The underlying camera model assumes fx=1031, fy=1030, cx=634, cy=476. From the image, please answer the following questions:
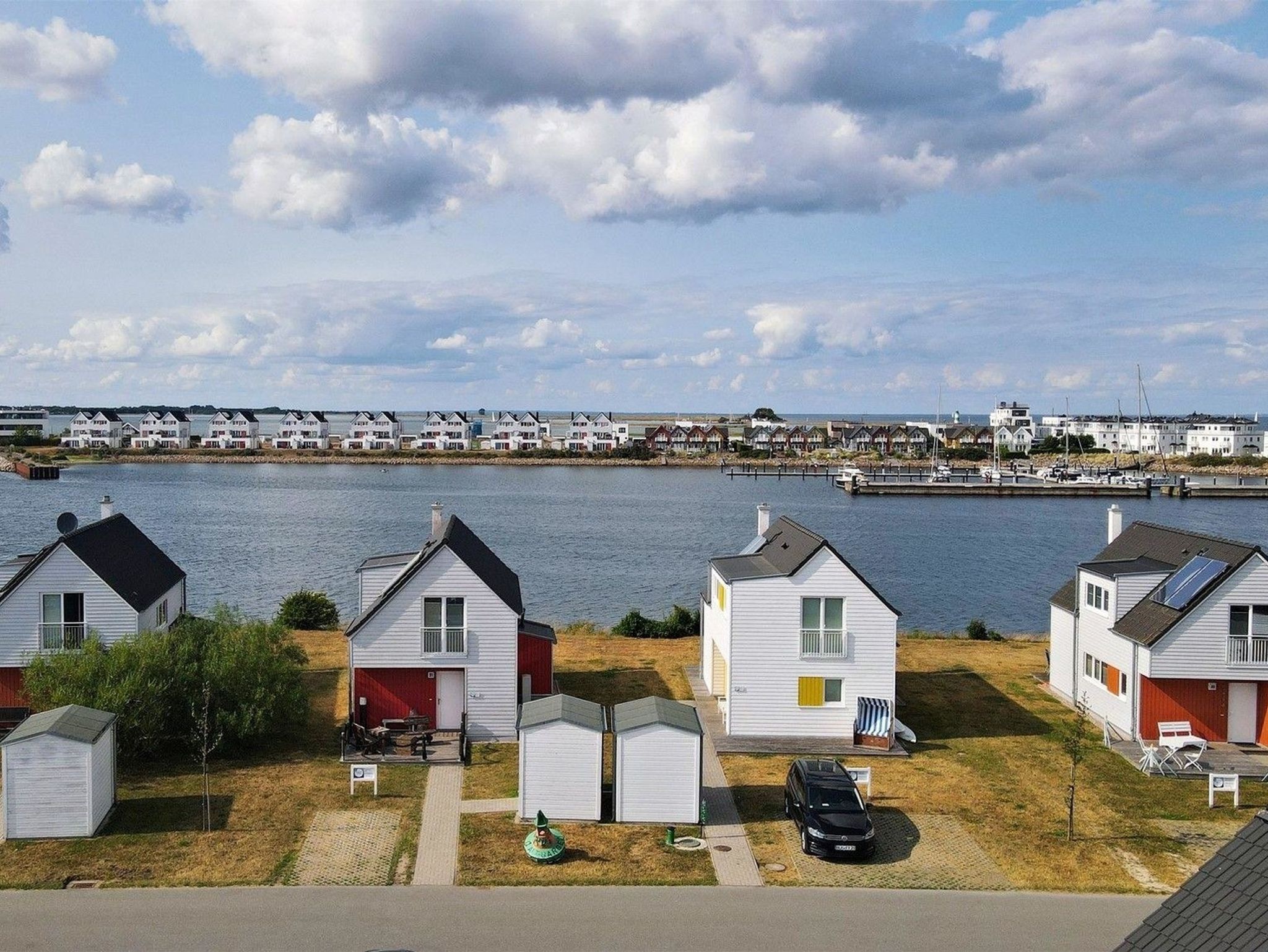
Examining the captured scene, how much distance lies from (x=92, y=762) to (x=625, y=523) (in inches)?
3097

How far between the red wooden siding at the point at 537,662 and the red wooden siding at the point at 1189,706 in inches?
627

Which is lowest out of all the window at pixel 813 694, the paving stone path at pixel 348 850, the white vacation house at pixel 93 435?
the paving stone path at pixel 348 850

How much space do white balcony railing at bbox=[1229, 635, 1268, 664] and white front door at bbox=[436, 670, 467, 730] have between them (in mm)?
19706

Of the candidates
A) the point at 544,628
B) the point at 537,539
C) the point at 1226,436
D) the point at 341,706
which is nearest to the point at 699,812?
the point at 544,628

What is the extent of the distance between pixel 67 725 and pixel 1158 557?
28029 millimetres

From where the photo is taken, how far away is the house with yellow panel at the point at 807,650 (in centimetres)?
2711

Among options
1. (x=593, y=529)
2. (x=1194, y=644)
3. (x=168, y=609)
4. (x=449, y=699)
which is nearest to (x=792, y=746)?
(x=449, y=699)

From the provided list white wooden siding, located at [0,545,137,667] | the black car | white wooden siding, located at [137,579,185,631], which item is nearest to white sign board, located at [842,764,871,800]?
the black car

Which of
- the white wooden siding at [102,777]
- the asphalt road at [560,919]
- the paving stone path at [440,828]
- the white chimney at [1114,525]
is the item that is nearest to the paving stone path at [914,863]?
the asphalt road at [560,919]

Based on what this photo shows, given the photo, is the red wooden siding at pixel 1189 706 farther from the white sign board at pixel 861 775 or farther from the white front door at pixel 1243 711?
the white sign board at pixel 861 775

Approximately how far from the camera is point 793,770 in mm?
21641

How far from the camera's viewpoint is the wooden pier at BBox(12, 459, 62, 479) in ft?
473

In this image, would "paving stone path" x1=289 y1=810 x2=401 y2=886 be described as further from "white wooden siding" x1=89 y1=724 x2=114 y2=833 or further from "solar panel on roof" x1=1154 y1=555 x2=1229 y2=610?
"solar panel on roof" x1=1154 y1=555 x2=1229 y2=610

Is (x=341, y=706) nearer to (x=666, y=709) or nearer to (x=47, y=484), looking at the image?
(x=666, y=709)
